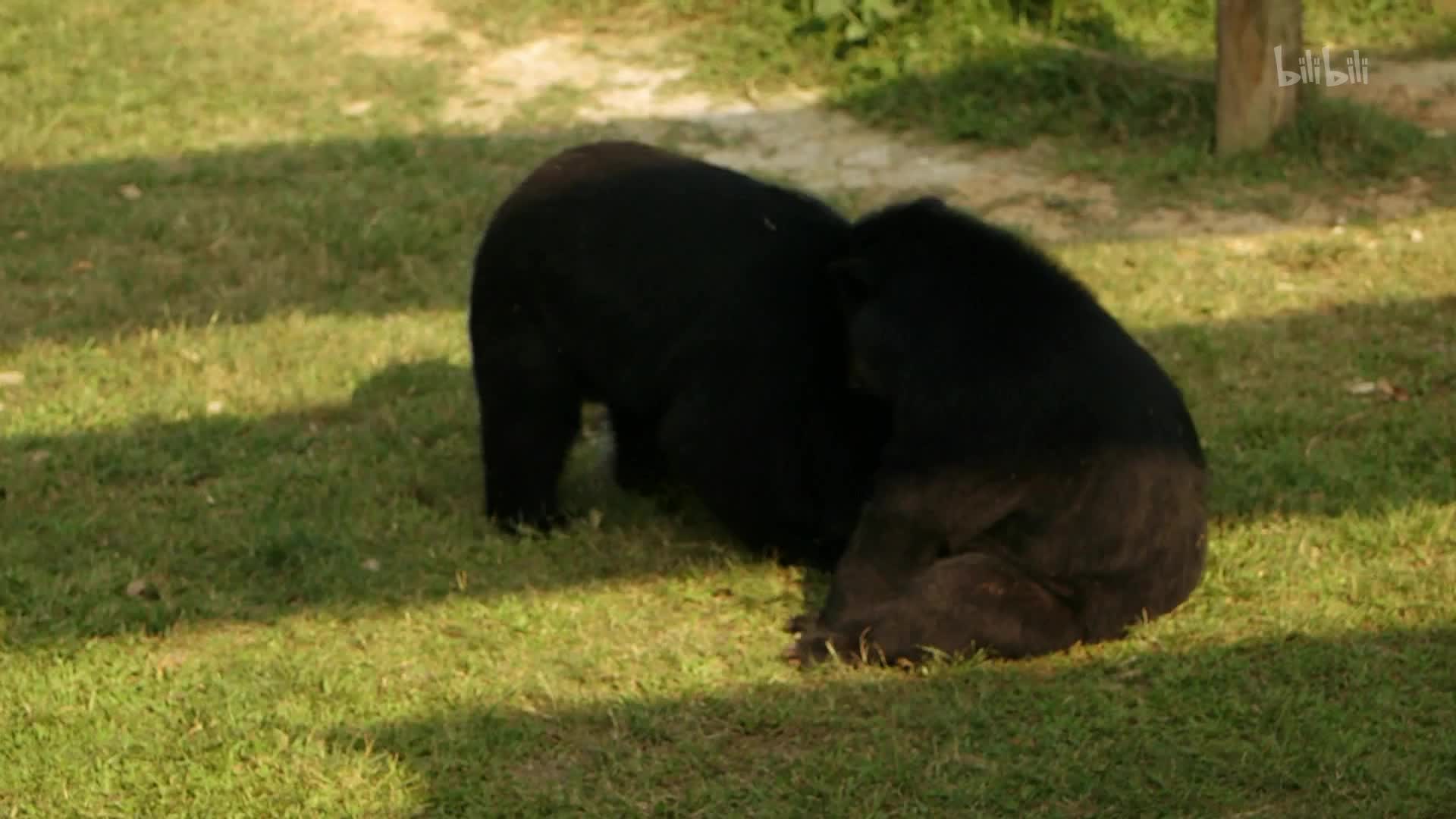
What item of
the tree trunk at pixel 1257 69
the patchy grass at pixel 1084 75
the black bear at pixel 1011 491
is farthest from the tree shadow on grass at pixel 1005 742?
the tree trunk at pixel 1257 69

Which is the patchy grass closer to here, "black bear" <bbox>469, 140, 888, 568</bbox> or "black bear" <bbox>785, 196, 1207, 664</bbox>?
"black bear" <bbox>469, 140, 888, 568</bbox>

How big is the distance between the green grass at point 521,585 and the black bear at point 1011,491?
132 mm

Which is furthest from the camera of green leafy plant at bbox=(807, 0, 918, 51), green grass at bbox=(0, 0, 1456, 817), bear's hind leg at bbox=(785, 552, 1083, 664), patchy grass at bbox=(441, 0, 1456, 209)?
green leafy plant at bbox=(807, 0, 918, 51)

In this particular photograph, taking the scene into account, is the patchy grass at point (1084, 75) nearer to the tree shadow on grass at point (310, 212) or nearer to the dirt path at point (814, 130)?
the tree shadow on grass at point (310, 212)

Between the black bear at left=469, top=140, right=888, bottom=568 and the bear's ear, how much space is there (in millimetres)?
67

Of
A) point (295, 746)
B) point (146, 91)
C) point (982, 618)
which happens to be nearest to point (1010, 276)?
point (982, 618)

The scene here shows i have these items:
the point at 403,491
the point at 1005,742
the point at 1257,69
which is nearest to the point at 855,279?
the point at 1005,742

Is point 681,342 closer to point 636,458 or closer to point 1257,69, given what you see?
point 636,458

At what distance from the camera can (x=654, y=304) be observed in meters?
5.39

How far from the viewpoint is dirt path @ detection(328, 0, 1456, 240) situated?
878 cm

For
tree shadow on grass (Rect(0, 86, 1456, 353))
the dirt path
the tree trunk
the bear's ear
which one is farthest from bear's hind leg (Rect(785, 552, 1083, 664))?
the tree trunk

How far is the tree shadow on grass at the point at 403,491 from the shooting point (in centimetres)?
533

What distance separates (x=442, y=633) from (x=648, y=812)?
45.3 inches

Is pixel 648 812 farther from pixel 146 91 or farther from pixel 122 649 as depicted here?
pixel 146 91
